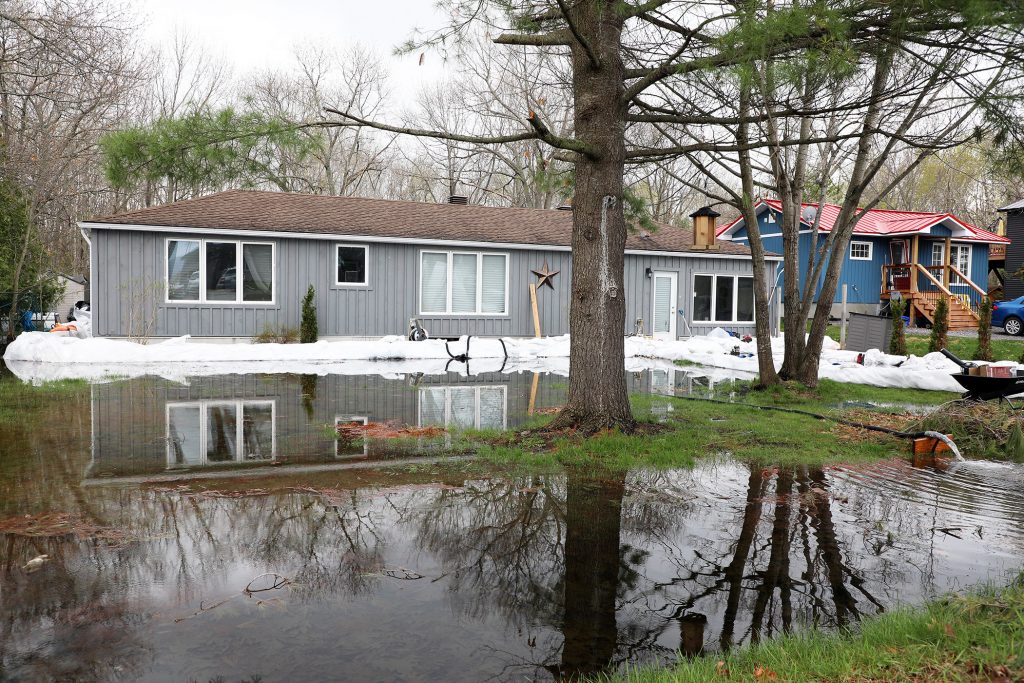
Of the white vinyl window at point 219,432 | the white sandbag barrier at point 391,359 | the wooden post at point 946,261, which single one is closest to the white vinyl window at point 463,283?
the white sandbag barrier at point 391,359

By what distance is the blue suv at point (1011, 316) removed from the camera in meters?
24.7

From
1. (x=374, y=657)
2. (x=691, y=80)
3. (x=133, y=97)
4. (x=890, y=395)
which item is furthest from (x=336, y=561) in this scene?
(x=133, y=97)

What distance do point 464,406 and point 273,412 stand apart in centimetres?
244

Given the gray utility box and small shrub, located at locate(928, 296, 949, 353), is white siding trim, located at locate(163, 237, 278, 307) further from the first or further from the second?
small shrub, located at locate(928, 296, 949, 353)

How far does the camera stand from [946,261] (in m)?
30.0

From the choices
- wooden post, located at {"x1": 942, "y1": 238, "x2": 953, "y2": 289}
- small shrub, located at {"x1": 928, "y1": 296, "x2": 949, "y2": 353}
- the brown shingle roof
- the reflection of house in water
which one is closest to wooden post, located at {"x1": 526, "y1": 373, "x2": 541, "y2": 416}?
the reflection of house in water

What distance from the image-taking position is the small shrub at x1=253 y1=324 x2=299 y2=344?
1856cm

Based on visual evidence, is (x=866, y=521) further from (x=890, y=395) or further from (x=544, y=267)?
(x=544, y=267)

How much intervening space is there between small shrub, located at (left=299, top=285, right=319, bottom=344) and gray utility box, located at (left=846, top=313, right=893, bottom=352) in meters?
12.4

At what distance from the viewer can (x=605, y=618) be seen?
3.81 metres

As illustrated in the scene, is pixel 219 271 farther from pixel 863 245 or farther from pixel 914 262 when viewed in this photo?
pixel 914 262

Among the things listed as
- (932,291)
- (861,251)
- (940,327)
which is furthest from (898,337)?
(861,251)

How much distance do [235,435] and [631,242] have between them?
16.2m

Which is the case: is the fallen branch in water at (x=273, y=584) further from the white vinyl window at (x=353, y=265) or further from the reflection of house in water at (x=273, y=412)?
the white vinyl window at (x=353, y=265)
